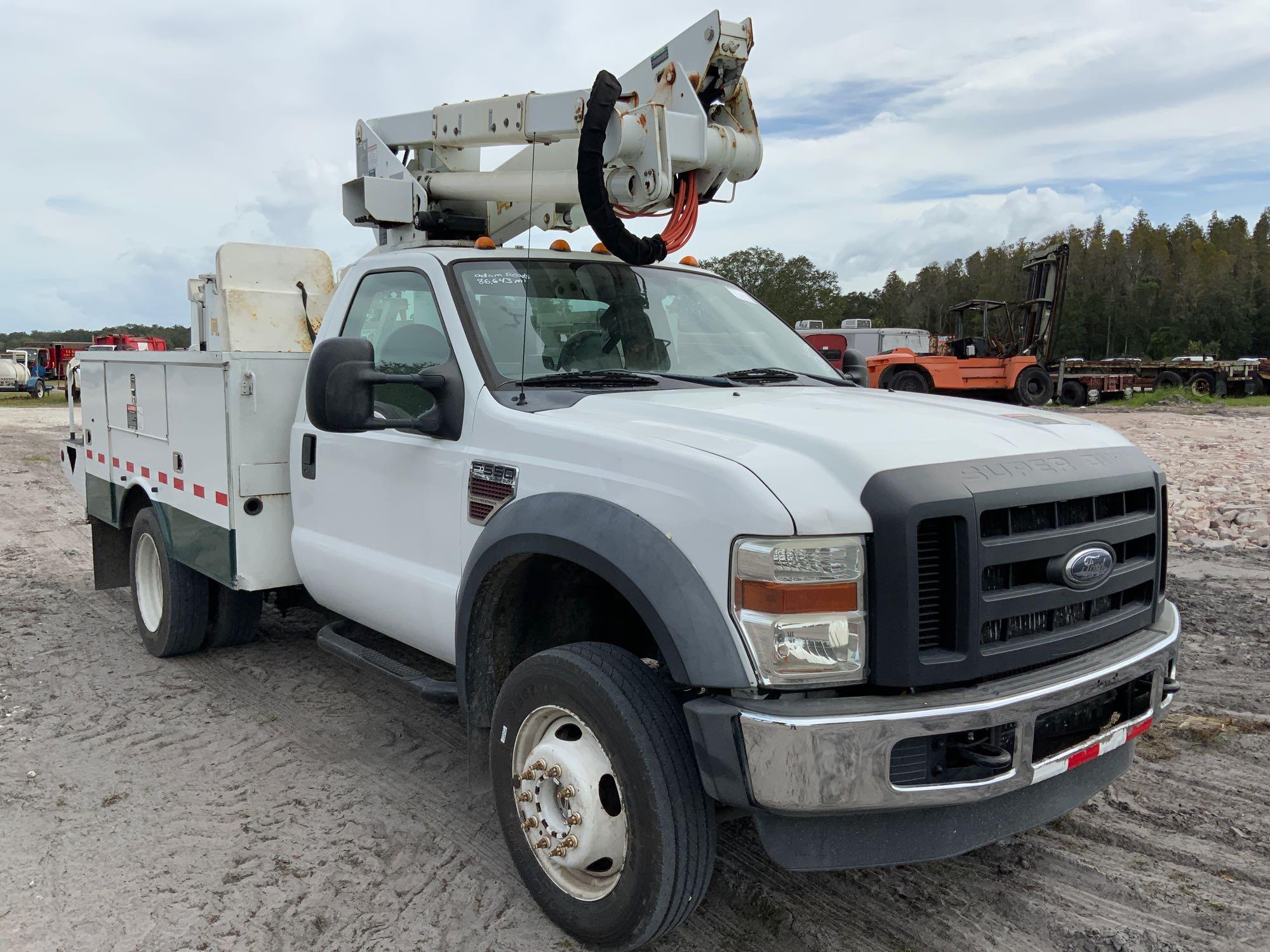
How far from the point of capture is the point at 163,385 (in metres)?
5.13

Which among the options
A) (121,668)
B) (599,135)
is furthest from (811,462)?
(121,668)

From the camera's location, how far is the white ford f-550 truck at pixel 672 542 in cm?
240

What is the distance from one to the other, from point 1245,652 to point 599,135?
4.21 meters

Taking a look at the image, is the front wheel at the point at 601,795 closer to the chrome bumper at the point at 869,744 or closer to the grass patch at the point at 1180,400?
the chrome bumper at the point at 869,744

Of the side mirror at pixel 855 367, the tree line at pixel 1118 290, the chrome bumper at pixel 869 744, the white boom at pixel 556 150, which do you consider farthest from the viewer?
the tree line at pixel 1118 290

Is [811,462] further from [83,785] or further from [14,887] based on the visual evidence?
[83,785]

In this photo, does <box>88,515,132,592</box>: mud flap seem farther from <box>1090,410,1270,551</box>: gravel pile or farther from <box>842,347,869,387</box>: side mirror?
<box>1090,410,1270,551</box>: gravel pile

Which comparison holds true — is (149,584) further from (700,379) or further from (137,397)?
(700,379)

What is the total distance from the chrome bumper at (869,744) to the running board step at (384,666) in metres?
1.39

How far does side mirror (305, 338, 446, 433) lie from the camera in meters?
3.15

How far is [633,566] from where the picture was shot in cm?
260

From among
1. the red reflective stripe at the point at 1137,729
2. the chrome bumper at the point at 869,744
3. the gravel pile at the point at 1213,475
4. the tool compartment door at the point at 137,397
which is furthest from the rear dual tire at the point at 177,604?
the gravel pile at the point at 1213,475

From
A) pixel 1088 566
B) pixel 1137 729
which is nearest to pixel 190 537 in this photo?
pixel 1088 566

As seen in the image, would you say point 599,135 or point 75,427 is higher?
point 599,135
